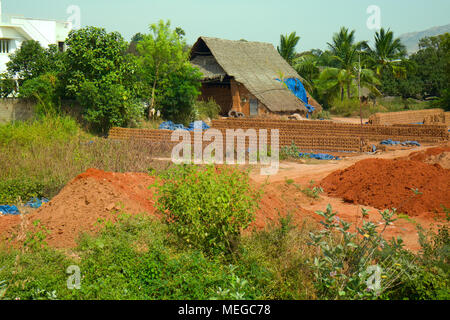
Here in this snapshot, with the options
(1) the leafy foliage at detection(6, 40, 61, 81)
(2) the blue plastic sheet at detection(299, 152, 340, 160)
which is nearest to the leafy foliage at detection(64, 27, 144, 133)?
(1) the leafy foliage at detection(6, 40, 61, 81)

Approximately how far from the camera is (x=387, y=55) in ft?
120

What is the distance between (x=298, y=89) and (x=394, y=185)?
20.1 meters

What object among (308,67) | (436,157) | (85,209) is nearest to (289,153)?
(436,157)

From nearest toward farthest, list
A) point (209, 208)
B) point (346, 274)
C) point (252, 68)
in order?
point (346, 274) < point (209, 208) < point (252, 68)

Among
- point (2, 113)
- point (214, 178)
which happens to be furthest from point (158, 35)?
point (214, 178)

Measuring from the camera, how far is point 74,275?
4.65 metres

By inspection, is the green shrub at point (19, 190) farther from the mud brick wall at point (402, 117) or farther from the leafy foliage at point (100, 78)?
the mud brick wall at point (402, 117)

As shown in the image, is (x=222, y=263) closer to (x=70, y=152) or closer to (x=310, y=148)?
(x=70, y=152)

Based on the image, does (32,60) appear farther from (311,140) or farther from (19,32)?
(311,140)

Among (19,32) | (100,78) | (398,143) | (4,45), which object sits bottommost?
(398,143)

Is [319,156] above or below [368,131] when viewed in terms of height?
below

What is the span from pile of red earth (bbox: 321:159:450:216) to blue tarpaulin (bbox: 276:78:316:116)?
1801cm

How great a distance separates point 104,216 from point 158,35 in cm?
1555

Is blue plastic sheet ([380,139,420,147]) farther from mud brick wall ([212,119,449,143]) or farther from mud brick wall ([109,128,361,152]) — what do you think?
mud brick wall ([109,128,361,152])
